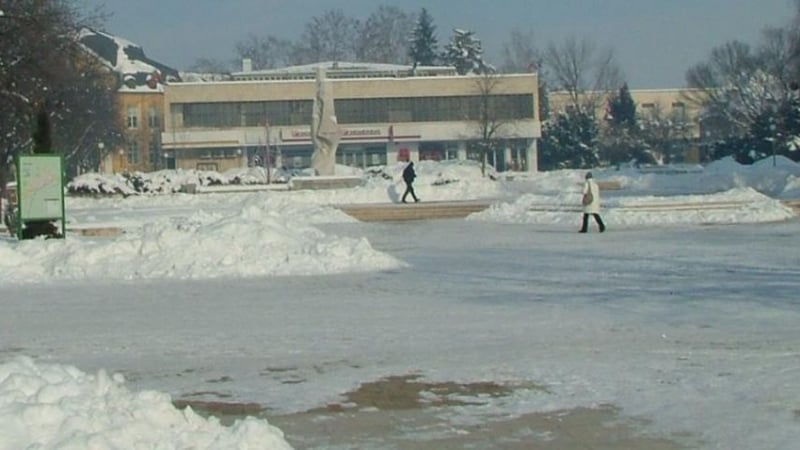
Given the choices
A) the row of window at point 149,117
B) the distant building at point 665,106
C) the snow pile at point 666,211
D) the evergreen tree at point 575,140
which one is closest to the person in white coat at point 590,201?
the snow pile at point 666,211

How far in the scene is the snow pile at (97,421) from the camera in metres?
6.98

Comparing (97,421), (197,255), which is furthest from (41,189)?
(97,421)

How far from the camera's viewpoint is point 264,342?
13328 mm

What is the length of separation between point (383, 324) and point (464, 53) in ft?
364

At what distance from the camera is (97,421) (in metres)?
7.19

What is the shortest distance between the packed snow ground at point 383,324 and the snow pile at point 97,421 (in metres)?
0.02

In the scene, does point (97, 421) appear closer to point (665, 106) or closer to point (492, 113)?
point (492, 113)

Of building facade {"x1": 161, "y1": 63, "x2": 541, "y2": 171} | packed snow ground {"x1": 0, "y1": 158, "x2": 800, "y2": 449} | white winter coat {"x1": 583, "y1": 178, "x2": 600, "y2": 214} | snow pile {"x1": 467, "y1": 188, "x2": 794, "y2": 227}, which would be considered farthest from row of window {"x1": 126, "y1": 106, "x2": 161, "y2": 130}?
white winter coat {"x1": 583, "y1": 178, "x2": 600, "y2": 214}

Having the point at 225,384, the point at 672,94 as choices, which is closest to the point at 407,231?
the point at 225,384

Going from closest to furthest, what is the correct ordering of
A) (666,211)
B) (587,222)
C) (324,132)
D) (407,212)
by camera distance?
(587,222) < (666,211) < (407,212) < (324,132)

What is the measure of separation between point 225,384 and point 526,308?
18.9 ft

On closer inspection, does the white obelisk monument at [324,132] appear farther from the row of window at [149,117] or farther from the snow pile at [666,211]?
the row of window at [149,117]

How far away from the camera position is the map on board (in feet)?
90.6

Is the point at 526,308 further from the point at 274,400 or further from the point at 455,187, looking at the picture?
the point at 455,187
